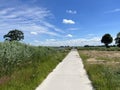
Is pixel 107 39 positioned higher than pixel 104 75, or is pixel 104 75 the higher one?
pixel 107 39

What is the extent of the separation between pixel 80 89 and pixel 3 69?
7500mm

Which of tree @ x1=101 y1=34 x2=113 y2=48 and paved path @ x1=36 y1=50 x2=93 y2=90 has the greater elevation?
tree @ x1=101 y1=34 x2=113 y2=48

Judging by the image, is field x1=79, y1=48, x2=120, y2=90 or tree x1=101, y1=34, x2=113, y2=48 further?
tree x1=101, y1=34, x2=113, y2=48

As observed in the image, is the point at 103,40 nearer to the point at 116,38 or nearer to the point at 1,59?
the point at 116,38

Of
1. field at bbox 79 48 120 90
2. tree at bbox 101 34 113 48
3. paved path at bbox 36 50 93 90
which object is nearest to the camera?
paved path at bbox 36 50 93 90

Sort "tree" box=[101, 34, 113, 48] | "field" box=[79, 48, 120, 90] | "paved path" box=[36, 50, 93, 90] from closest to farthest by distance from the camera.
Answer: "paved path" box=[36, 50, 93, 90] → "field" box=[79, 48, 120, 90] → "tree" box=[101, 34, 113, 48]

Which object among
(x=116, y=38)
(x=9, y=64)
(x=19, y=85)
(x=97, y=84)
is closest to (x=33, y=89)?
(x=19, y=85)

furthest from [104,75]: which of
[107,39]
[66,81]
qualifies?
[107,39]

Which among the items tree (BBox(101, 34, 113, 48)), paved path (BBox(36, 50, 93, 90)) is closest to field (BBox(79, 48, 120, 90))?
paved path (BBox(36, 50, 93, 90))

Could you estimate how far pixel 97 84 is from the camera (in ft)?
44.6

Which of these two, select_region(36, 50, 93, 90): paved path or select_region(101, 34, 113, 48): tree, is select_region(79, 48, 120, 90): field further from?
select_region(101, 34, 113, 48): tree

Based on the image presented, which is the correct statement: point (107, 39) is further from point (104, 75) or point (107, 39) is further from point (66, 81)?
point (66, 81)

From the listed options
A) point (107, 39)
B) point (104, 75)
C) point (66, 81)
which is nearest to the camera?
point (66, 81)

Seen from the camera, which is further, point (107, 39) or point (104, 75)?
point (107, 39)
